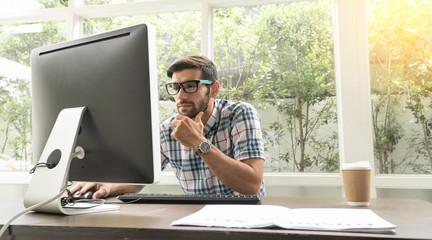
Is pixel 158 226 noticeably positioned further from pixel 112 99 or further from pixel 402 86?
pixel 402 86

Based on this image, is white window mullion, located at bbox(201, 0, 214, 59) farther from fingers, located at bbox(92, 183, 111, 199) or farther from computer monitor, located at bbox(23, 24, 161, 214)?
computer monitor, located at bbox(23, 24, 161, 214)

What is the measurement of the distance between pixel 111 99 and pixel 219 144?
87cm

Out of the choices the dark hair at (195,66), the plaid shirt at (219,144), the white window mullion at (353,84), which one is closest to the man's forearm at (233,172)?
the plaid shirt at (219,144)

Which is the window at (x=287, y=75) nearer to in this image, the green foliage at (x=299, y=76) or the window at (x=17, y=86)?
the green foliage at (x=299, y=76)

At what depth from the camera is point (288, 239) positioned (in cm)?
66

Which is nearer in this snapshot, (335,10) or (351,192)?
(351,192)

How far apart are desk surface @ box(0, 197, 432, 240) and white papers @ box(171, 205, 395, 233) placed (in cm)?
2

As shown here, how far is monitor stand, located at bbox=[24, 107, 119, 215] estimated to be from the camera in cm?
97

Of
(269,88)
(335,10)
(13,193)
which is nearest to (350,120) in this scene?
(269,88)

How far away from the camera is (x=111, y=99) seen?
961 mm

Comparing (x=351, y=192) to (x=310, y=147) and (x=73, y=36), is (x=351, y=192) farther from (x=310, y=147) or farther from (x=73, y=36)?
(x=73, y=36)

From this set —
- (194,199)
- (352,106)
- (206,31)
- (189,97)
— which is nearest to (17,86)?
(206,31)

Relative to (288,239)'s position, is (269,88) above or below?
above

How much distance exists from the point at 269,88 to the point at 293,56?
25cm
